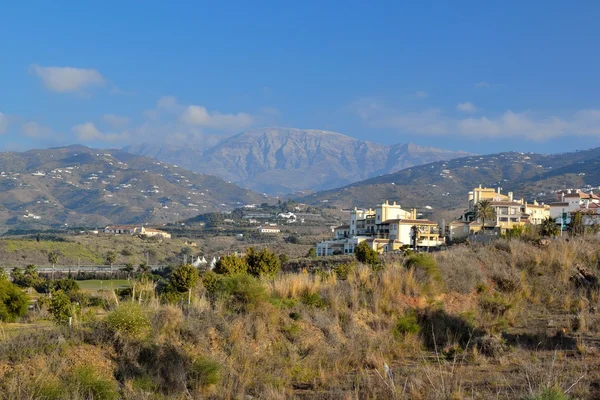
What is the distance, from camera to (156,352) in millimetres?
10164

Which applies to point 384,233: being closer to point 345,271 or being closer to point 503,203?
point 503,203

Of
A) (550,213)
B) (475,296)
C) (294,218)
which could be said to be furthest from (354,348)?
(294,218)

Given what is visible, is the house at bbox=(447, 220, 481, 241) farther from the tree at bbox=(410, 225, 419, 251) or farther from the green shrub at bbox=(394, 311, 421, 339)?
the green shrub at bbox=(394, 311, 421, 339)

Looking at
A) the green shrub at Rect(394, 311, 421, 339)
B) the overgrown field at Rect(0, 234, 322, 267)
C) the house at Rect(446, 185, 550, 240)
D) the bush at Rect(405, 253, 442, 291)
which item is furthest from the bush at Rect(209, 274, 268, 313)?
the overgrown field at Rect(0, 234, 322, 267)

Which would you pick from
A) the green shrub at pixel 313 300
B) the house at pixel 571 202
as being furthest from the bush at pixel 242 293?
the house at pixel 571 202

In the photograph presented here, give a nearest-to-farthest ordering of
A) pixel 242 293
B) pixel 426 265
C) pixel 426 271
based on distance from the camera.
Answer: pixel 242 293 < pixel 426 271 < pixel 426 265

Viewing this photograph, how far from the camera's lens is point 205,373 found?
963 cm

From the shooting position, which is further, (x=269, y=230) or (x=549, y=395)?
(x=269, y=230)

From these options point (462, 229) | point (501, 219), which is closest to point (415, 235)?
point (462, 229)

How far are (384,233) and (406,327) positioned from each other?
204ft

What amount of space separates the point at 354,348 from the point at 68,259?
8281 cm

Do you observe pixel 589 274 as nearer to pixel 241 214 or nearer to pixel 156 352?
pixel 156 352

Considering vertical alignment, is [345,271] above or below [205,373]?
above

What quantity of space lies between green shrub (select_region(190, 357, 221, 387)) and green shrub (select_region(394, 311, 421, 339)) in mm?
4263
